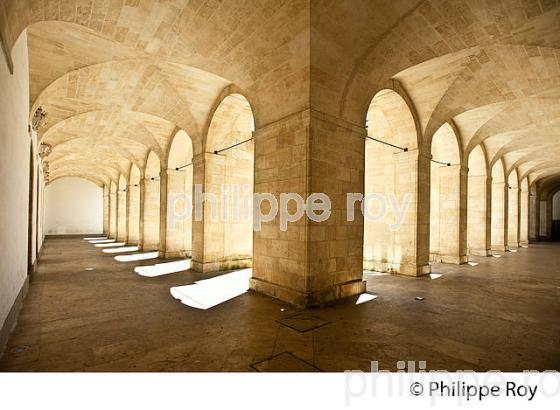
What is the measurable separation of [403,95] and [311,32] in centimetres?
458

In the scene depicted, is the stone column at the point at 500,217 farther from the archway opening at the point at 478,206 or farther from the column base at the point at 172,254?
the column base at the point at 172,254

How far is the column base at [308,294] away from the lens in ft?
18.8

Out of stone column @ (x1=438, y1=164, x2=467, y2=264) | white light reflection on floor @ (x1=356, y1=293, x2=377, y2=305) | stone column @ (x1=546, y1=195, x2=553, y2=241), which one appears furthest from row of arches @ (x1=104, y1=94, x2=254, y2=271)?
stone column @ (x1=546, y1=195, x2=553, y2=241)

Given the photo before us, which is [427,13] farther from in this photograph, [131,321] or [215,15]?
[131,321]

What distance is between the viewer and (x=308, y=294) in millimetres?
5715

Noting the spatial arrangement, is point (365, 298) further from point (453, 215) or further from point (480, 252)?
point (480, 252)

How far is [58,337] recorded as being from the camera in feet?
13.6

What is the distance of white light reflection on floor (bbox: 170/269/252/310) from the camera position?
5957 mm

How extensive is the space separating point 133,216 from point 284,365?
60.0 feet

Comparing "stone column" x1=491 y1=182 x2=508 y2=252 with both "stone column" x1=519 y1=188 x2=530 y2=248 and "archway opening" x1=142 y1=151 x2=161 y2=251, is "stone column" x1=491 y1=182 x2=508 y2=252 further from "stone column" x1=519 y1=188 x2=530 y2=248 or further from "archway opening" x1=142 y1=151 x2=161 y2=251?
"archway opening" x1=142 y1=151 x2=161 y2=251

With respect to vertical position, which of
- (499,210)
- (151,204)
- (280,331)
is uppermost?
(151,204)

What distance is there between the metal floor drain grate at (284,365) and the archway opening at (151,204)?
13319 millimetres

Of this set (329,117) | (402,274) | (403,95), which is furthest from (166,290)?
(403,95)

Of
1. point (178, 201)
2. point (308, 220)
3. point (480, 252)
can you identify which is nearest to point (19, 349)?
point (308, 220)
